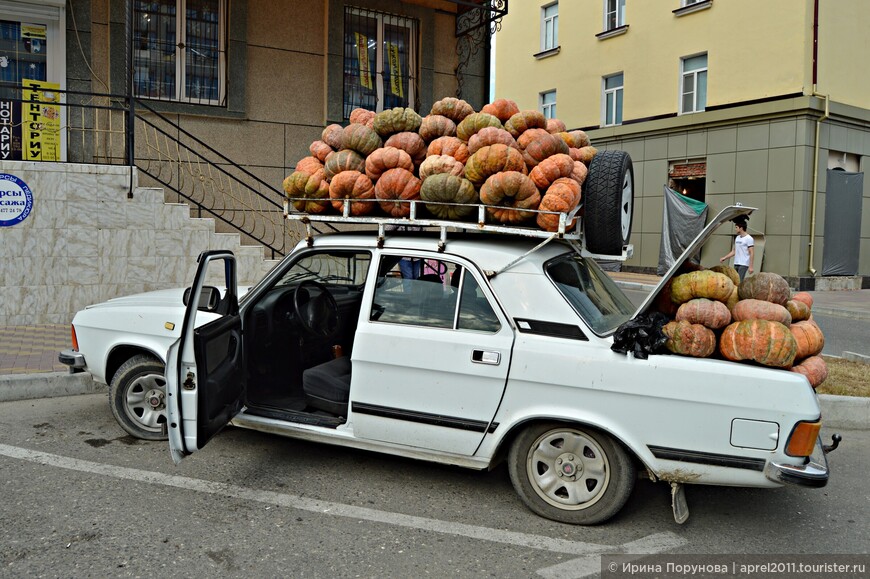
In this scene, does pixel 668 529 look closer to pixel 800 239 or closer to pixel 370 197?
pixel 370 197

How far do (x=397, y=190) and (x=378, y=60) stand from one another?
8.72 m

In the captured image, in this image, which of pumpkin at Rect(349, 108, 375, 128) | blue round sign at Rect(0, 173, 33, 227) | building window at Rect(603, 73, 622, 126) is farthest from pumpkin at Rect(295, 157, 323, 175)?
building window at Rect(603, 73, 622, 126)

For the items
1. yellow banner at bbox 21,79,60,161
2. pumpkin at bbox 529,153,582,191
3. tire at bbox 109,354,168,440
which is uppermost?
yellow banner at bbox 21,79,60,161

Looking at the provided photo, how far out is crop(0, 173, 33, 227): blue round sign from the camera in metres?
8.80

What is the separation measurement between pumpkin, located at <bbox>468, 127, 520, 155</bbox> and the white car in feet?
1.92

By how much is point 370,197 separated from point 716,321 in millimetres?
2225

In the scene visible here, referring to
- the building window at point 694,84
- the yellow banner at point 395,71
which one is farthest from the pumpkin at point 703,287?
the building window at point 694,84

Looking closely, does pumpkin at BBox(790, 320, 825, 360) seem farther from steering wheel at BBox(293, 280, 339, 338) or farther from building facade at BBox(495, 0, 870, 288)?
building facade at BBox(495, 0, 870, 288)

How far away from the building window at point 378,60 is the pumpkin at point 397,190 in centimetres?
797

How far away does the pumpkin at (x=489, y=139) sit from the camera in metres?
4.43

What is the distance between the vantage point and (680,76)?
2052 cm

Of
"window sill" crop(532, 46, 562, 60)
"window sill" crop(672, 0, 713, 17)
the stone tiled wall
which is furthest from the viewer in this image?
"window sill" crop(532, 46, 562, 60)

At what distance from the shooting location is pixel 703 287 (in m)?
3.81

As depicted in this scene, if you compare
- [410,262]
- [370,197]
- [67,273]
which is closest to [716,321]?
[410,262]
